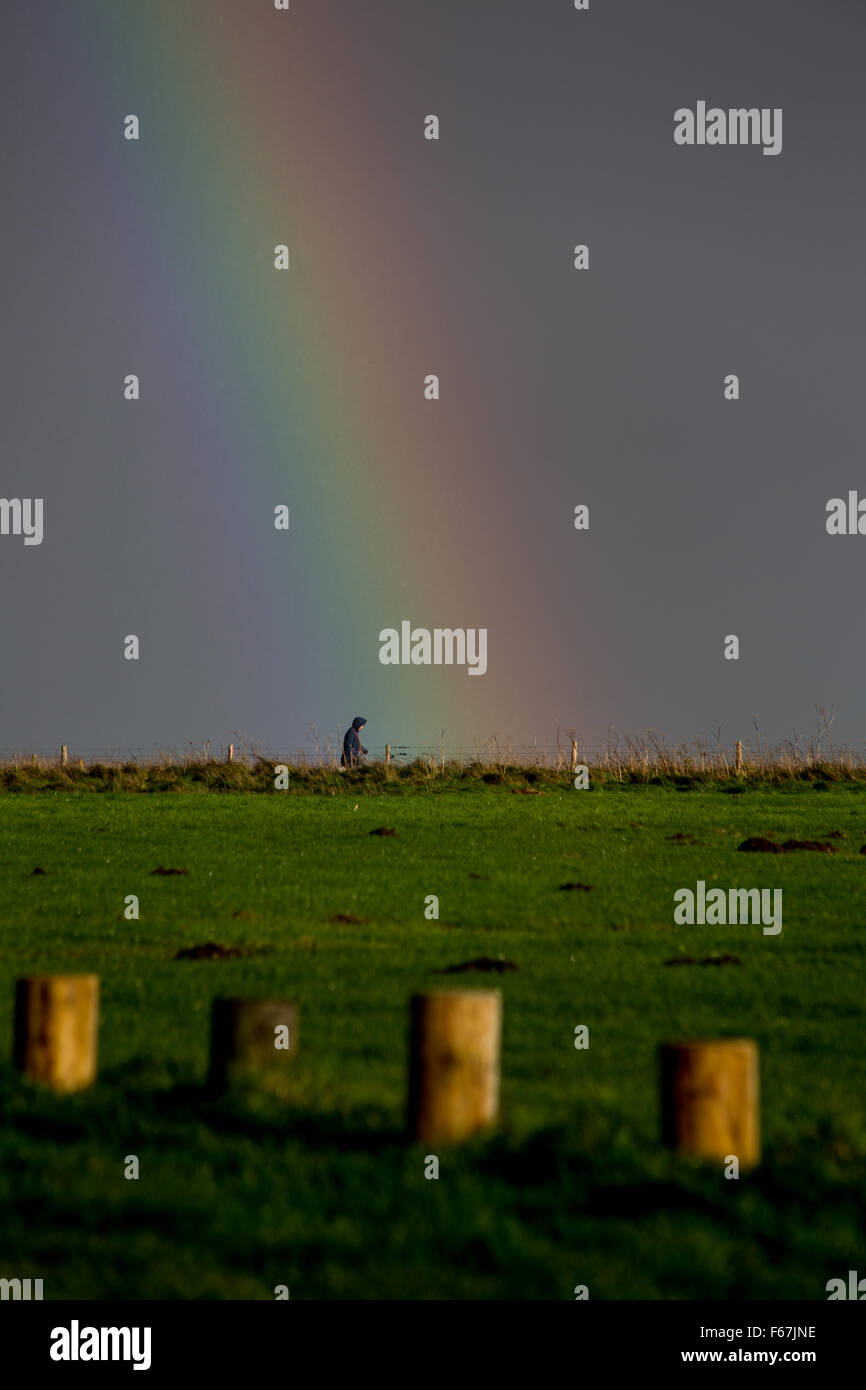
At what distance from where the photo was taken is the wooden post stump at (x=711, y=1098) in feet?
31.0

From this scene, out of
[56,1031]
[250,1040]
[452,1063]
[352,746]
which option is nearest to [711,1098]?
[452,1063]

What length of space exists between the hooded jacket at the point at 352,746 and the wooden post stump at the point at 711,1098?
47.8m

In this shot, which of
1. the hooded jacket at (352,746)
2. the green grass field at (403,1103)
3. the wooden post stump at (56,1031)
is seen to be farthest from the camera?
the hooded jacket at (352,746)

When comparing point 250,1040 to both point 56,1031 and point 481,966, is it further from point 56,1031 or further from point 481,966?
point 481,966

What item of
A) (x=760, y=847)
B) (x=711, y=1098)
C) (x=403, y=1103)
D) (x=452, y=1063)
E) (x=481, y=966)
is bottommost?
(x=403, y=1103)

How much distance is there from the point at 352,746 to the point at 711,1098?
48.9 m

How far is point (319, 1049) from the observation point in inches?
524

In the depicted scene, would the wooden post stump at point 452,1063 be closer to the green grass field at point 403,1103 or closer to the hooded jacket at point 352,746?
the green grass field at point 403,1103

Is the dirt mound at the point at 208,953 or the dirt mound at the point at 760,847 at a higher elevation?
the dirt mound at the point at 760,847

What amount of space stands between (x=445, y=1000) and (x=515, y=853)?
2273 cm

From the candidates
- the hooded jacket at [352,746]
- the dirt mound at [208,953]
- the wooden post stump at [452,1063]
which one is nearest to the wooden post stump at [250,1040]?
the wooden post stump at [452,1063]

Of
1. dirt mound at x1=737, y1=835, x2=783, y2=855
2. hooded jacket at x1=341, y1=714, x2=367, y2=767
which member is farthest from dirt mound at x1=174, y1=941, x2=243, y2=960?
hooded jacket at x1=341, y1=714, x2=367, y2=767

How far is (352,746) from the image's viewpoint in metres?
58.3
